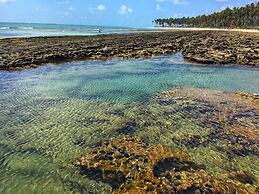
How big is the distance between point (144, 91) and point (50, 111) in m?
7.07

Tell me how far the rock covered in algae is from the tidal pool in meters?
0.38

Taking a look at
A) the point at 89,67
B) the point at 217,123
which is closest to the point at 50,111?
the point at 217,123

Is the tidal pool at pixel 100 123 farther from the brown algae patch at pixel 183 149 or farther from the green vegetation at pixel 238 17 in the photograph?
the green vegetation at pixel 238 17

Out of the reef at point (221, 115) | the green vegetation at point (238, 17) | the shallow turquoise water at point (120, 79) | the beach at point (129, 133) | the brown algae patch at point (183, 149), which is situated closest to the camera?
the brown algae patch at point (183, 149)

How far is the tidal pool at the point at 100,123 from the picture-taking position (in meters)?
9.36

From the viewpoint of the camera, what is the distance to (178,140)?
11672mm

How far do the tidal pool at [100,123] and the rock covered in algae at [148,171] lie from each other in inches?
14.9

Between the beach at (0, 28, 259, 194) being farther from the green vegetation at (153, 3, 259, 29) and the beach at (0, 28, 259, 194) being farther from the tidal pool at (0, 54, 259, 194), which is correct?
the green vegetation at (153, 3, 259, 29)

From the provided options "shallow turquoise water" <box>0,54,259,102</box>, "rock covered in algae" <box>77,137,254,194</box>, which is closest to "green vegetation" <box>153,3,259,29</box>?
"shallow turquoise water" <box>0,54,259,102</box>

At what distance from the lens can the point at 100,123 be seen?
13.6 m

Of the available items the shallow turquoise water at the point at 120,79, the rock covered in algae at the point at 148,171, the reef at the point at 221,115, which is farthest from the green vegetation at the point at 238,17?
the rock covered in algae at the point at 148,171

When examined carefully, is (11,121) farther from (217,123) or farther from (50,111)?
(217,123)

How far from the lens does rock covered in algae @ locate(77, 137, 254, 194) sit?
8.39 m

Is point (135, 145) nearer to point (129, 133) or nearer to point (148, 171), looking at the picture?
point (129, 133)
